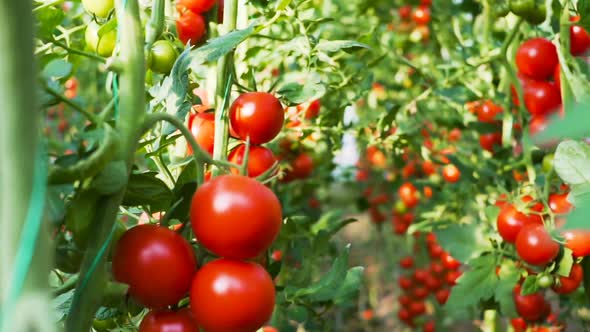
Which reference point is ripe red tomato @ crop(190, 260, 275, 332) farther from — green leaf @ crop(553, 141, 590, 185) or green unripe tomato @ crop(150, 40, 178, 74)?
green leaf @ crop(553, 141, 590, 185)

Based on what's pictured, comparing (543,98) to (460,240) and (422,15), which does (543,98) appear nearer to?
(460,240)

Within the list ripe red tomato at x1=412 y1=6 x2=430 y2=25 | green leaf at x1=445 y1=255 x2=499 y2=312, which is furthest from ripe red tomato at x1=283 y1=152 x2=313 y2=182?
ripe red tomato at x1=412 y1=6 x2=430 y2=25

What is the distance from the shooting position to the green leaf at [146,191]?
65 centimetres

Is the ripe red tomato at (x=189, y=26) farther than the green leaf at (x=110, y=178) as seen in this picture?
Yes

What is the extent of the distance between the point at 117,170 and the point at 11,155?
153 millimetres

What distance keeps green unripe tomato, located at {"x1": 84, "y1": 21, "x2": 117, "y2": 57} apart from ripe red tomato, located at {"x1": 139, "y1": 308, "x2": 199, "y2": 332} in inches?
12.7

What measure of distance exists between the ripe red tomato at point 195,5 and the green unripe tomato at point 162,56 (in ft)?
0.56

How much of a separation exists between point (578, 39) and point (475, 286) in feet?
1.56

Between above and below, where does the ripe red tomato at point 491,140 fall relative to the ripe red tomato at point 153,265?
below

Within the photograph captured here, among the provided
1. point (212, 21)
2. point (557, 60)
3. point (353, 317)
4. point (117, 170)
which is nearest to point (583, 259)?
point (557, 60)

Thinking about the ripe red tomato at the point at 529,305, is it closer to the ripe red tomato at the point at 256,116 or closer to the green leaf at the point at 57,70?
the ripe red tomato at the point at 256,116

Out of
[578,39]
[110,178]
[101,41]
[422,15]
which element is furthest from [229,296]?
[422,15]

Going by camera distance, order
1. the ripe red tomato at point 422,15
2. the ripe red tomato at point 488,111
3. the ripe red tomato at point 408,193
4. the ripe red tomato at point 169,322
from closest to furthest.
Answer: the ripe red tomato at point 169,322, the ripe red tomato at point 488,111, the ripe red tomato at point 422,15, the ripe red tomato at point 408,193

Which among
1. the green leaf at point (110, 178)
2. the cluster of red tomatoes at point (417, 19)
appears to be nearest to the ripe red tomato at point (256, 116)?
the green leaf at point (110, 178)
